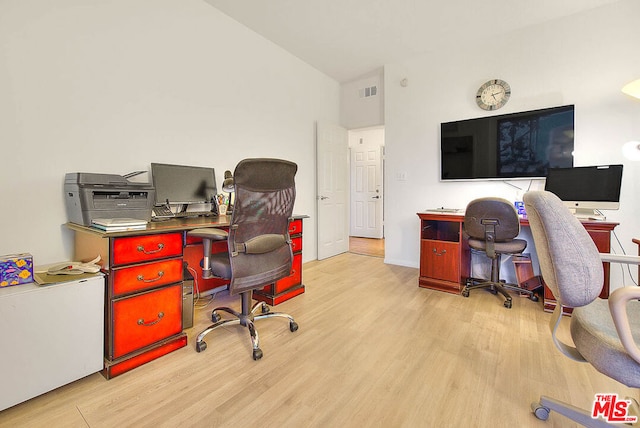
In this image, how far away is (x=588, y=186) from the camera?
2600 millimetres

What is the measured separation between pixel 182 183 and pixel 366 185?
4.51 meters

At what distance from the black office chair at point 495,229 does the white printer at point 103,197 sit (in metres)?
2.78

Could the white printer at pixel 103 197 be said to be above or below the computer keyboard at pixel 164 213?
above

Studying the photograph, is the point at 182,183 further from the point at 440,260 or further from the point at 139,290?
the point at 440,260

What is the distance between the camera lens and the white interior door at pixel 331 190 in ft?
14.3

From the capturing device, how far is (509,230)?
2592 millimetres

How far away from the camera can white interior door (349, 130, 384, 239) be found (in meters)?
6.28

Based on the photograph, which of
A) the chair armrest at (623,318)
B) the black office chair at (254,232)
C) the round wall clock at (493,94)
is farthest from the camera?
the round wall clock at (493,94)

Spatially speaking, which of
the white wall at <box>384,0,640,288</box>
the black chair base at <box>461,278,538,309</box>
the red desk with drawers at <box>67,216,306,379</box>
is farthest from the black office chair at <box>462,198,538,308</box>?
the red desk with drawers at <box>67,216,306,379</box>

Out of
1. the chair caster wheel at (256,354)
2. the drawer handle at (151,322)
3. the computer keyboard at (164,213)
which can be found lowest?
the chair caster wheel at (256,354)

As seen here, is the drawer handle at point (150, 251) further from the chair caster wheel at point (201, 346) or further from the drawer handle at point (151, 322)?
the chair caster wheel at point (201, 346)

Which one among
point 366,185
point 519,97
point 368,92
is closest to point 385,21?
point 368,92

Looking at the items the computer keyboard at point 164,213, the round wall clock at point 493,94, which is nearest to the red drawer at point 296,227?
the computer keyboard at point 164,213

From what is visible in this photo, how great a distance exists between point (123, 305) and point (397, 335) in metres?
1.78
